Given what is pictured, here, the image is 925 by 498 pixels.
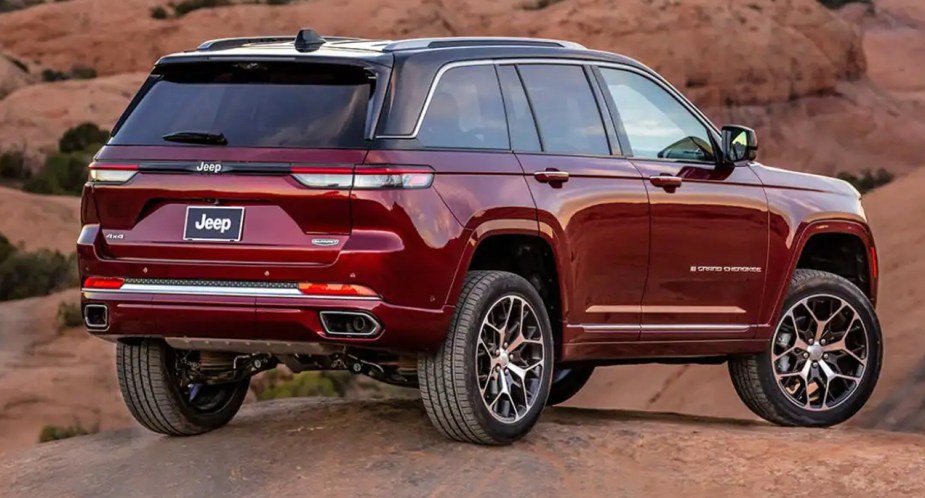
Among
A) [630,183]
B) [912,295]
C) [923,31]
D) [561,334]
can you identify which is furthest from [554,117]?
[923,31]

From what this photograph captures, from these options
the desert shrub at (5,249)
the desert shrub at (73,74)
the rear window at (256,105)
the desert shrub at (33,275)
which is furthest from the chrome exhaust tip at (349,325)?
the desert shrub at (73,74)

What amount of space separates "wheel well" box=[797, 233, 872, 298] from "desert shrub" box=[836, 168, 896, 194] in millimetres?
26228

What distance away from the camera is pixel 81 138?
3444 cm

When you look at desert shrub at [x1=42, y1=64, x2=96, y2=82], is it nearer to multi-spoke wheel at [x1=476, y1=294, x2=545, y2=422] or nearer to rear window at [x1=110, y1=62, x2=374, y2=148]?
rear window at [x1=110, y1=62, x2=374, y2=148]

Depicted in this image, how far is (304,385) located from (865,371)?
1165 centimetres

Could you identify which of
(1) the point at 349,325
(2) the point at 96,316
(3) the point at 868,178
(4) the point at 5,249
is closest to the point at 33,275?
(4) the point at 5,249

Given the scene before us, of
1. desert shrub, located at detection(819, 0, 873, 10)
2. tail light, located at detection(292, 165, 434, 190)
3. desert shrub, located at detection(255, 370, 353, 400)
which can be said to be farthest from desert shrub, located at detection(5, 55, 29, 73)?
tail light, located at detection(292, 165, 434, 190)

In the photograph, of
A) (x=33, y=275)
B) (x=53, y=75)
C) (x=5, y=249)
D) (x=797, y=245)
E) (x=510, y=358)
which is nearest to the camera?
(x=510, y=358)

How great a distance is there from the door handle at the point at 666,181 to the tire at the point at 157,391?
2.47m

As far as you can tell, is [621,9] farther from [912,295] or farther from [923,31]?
[912,295]

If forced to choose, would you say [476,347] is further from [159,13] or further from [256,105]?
[159,13]

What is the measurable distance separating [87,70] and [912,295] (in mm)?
23354

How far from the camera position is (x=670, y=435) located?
8125 mm

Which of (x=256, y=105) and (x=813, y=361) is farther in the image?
(x=813, y=361)
